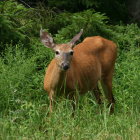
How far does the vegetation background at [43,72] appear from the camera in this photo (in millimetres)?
6070

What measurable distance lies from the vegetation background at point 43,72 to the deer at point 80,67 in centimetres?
23

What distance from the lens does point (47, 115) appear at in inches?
266

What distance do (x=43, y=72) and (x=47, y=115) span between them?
291cm

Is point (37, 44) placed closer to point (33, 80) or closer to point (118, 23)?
point (33, 80)

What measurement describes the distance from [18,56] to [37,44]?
5.65 feet

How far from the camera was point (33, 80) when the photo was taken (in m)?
8.91

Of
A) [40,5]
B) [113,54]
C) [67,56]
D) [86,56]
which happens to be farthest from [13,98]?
[40,5]

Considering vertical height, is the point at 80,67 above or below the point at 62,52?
below

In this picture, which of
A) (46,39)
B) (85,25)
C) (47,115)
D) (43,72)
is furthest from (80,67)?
(85,25)

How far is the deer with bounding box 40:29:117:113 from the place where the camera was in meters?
7.98

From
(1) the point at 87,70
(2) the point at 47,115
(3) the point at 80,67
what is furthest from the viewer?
(1) the point at 87,70

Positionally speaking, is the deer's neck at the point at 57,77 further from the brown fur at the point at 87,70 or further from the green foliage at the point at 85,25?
the green foliage at the point at 85,25

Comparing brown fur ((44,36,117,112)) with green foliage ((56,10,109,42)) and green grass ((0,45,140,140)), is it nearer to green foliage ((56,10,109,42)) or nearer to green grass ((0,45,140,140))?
green grass ((0,45,140,140))

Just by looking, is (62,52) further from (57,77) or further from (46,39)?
(46,39)
